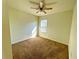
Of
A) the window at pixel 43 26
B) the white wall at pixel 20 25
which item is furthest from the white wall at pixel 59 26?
the white wall at pixel 20 25

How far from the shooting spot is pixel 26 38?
804 cm

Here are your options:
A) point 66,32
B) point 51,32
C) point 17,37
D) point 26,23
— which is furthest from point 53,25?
point 17,37

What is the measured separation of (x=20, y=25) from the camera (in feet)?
22.9

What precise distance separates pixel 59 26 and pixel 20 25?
9.77 feet

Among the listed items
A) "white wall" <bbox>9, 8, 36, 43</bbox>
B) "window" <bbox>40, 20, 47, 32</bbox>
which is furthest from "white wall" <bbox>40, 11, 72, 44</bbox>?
"white wall" <bbox>9, 8, 36, 43</bbox>

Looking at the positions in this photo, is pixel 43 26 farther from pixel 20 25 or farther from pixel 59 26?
pixel 20 25

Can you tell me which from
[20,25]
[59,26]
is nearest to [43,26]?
[59,26]

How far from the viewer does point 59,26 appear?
7.13 m

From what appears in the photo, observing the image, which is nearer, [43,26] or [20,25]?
[20,25]

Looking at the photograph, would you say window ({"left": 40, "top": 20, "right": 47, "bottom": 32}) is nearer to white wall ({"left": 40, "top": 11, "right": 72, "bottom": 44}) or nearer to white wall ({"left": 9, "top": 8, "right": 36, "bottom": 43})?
Result: white wall ({"left": 40, "top": 11, "right": 72, "bottom": 44})

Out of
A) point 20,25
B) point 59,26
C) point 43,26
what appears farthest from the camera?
point 43,26

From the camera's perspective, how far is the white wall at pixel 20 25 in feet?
19.7

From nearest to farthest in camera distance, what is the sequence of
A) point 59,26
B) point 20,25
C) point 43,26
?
point 20,25, point 59,26, point 43,26

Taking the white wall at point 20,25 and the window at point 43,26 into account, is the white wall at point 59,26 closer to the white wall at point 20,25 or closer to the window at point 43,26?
the window at point 43,26
